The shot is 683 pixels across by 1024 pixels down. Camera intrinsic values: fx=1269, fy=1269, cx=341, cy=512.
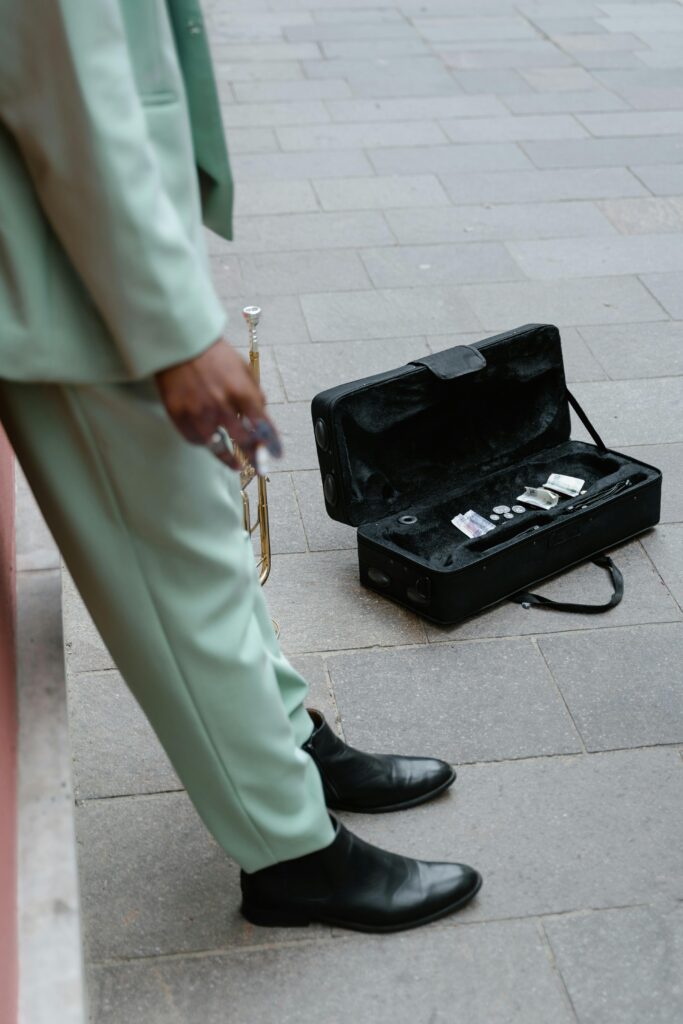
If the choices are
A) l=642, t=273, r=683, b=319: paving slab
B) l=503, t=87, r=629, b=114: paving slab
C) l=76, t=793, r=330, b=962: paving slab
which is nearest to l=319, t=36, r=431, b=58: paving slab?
l=503, t=87, r=629, b=114: paving slab

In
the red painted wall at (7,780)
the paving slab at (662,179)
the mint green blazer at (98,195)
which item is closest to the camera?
the mint green blazer at (98,195)

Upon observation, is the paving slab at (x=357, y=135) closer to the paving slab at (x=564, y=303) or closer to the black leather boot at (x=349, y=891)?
the paving slab at (x=564, y=303)

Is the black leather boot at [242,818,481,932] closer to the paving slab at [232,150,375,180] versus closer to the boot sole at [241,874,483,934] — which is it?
the boot sole at [241,874,483,934]

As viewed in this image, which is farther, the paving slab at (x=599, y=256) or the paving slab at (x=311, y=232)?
the paving slab at (x=311, y=232)

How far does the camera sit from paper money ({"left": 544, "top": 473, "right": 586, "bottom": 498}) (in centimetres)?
355

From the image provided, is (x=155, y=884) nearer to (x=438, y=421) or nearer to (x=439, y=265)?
(x=438, y=421)

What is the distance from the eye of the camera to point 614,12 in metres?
9.79

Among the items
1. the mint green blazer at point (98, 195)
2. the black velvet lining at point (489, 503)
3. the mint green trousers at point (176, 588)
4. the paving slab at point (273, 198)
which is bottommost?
the paving slab at point (273, 198)

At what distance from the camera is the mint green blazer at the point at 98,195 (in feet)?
4.72

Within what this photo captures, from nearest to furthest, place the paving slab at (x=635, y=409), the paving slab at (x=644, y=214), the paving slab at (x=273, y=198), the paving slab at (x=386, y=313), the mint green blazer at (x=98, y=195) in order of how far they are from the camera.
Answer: the mint green blazer at (x=98, y=195) < the paving slab at (x=635, y=409) < the paving slab at (x=386, y=313) < the paving slab at (x=644, y=214) < the paving slab at (x=273, y=198)

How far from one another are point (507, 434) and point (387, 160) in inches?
135

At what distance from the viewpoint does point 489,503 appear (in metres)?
3.55

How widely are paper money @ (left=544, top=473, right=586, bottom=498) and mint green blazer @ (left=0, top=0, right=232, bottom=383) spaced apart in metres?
2.03

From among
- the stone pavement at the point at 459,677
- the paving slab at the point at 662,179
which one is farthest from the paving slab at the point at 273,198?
the paving slab at the point at 662,179
